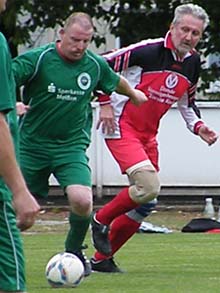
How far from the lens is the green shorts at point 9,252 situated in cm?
553

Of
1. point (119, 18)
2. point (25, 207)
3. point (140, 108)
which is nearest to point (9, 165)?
point (25, 207)

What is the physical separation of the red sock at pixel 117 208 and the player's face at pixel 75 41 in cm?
145

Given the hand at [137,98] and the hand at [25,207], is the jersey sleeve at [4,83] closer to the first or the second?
the hand at [25,207]

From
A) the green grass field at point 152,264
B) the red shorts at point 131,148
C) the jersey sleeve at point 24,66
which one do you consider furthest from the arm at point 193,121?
the jersey sleeve at point 24,66

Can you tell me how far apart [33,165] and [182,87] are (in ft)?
5.56

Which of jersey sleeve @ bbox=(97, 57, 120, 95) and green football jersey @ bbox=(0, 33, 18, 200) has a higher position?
green football jersey @ bbox=(0, 33, 18, 200)

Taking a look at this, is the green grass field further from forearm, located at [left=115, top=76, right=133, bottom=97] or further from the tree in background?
the tree in background

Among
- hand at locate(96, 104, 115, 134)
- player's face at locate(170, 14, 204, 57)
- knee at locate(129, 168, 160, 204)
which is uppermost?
player's face at locate(170, 14, 204, 57)

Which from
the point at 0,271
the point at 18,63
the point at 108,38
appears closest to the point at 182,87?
the point at 18,63

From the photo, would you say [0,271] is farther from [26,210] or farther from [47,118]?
[47,118]

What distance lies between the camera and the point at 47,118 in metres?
9.10

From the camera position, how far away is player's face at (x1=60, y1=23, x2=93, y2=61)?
29.5 ft

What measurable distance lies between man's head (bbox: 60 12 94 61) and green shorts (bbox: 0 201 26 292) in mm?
3560

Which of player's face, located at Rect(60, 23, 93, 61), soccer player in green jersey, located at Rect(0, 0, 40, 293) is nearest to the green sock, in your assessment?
player's face, located at Rect(60, 23, 93, 61)
